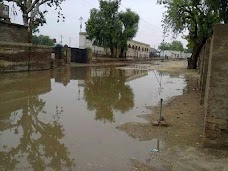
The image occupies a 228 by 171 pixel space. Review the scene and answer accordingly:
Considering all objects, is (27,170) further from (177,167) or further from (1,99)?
(1,99)

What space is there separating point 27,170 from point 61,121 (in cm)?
365

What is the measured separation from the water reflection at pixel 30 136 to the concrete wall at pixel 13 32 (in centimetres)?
1483

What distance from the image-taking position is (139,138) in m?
7.54

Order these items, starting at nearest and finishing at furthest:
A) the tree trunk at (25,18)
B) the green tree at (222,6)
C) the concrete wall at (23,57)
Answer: the green tree at (222,6), the concrete wall at (23,57), the tree trunk at (25,18)

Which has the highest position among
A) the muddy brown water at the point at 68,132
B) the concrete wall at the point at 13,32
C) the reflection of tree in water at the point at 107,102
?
the concrete wall at the point at 13,32

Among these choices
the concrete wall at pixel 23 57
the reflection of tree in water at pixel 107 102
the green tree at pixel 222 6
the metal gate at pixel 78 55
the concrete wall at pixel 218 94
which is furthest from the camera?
the metal gate at pixel 78 55

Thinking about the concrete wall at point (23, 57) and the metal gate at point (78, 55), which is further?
the metal gate at point (78, 55)

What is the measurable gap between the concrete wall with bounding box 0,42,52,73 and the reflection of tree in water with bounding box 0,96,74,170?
1317 cm

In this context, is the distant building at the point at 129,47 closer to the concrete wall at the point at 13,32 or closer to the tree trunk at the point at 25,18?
the tree trunk at the point at 25,18

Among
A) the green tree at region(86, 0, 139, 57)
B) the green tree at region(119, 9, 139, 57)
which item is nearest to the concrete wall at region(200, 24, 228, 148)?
the green tree at region(86, 0, 139, 57)

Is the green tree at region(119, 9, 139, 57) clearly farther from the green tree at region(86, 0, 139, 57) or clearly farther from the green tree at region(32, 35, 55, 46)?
the green tree at region(32, 35, 55, 46)

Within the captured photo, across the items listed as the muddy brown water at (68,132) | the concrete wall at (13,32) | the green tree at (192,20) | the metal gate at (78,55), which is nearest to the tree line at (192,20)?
the green tree at (192,20)

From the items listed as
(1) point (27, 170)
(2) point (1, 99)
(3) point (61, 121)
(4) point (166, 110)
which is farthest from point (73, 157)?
(2) point (1, 99)

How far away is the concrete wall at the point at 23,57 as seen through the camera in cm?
2212
